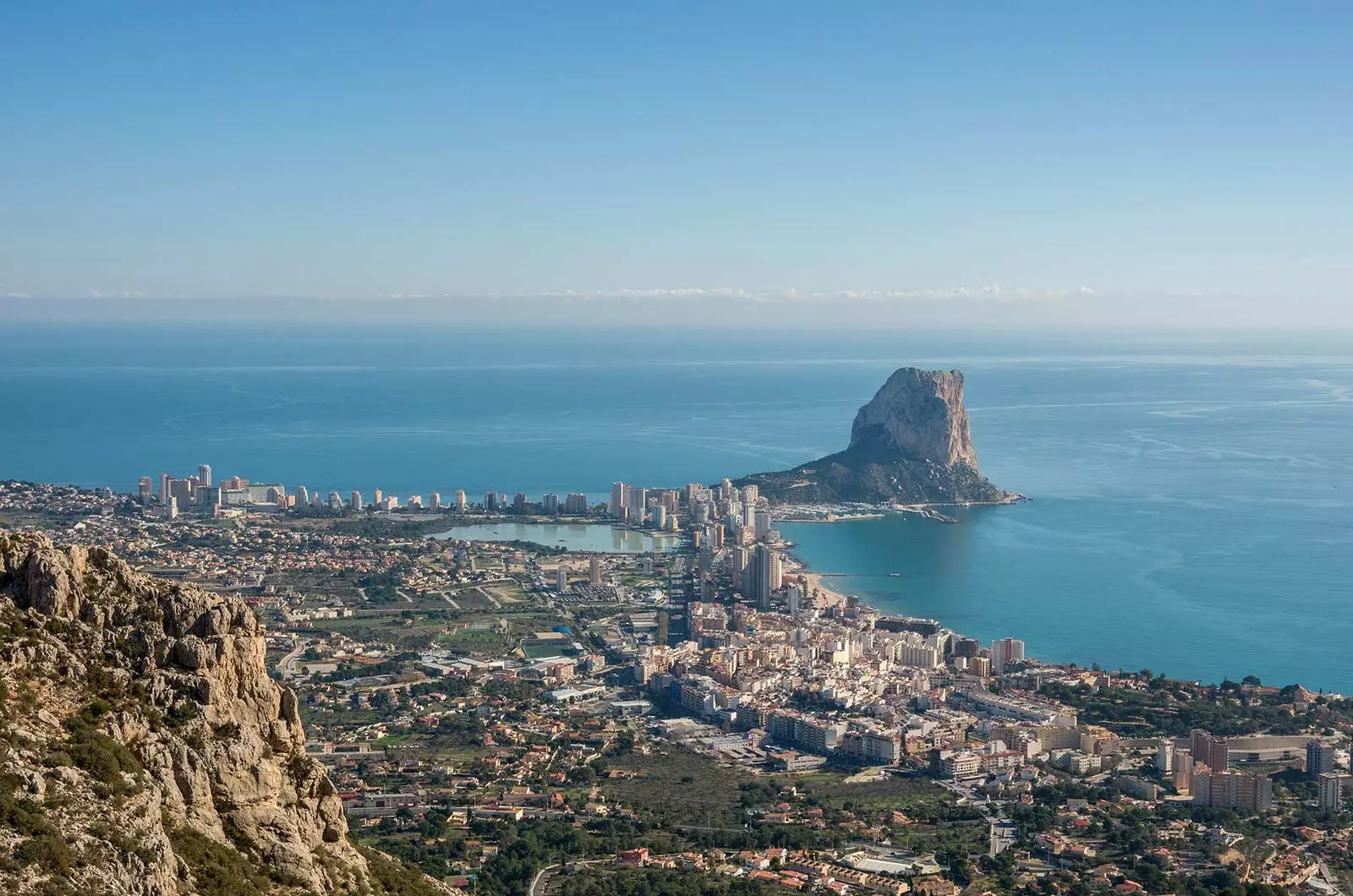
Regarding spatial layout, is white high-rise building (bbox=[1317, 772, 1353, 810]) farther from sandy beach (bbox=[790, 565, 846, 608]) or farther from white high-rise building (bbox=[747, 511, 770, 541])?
white high-rise building (bbox=[747, 511, 770, 541])

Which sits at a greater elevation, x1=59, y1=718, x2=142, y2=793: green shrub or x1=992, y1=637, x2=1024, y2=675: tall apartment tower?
x1=59, y1=718, x2=142, y2=793: green shrub

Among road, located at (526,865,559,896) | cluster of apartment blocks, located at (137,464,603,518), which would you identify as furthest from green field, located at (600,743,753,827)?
cluster of apartment blocks, located at (137,464,603,518)

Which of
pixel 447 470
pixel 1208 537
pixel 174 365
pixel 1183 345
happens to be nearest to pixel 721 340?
pixel 1183 345

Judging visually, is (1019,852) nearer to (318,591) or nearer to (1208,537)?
(318,591)

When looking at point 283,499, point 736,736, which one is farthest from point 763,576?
point 283,499

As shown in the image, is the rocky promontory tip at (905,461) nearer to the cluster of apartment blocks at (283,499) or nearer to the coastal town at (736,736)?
the cluster of apartment blocks at (283,499)

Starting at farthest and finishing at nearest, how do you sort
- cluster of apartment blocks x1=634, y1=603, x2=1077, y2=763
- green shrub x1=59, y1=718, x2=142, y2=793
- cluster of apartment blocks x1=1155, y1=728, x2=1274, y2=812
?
1. cluster of apartment blocks x1=634, y1=603, x2=1077, y2=763
2. cluster of apartment blocks x1=1155, y1=728, x2=1274, y2=812
3. green shrub x1=59, y1=718, x2=142, y2=793
